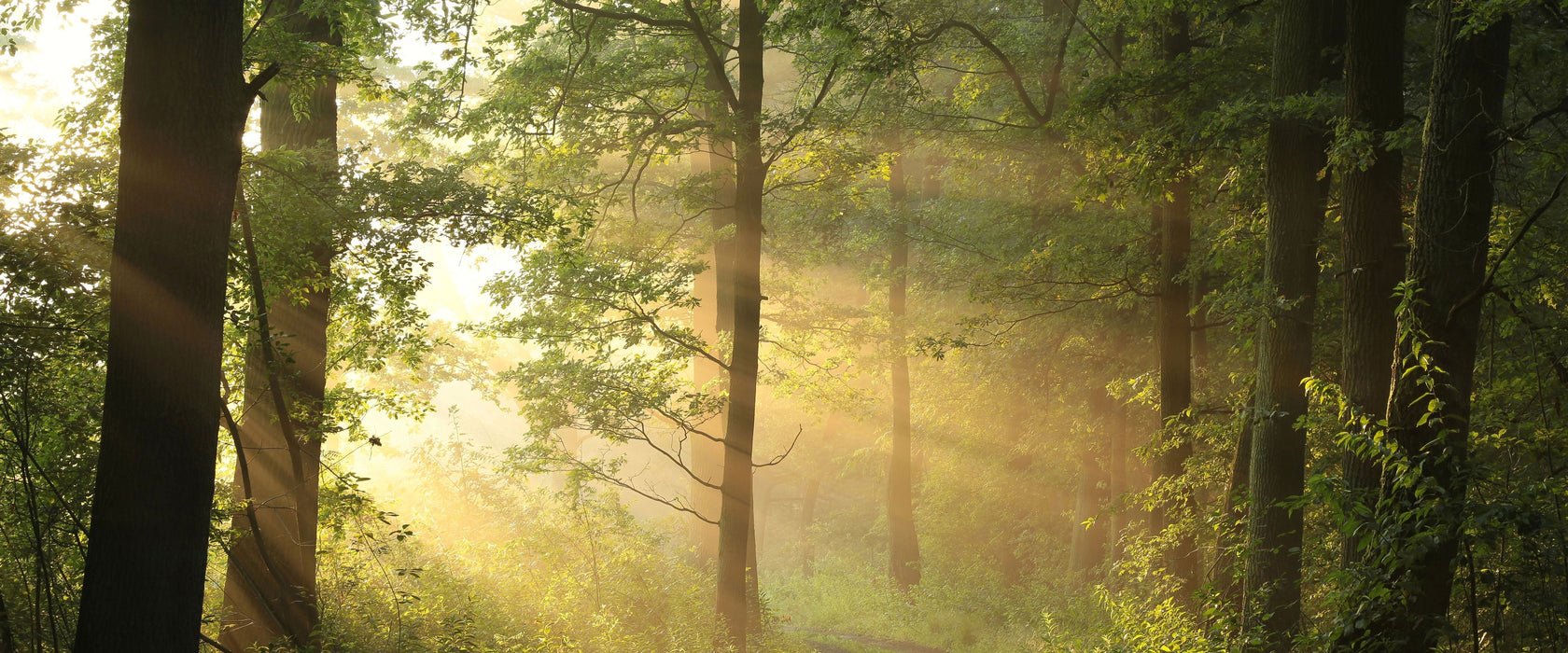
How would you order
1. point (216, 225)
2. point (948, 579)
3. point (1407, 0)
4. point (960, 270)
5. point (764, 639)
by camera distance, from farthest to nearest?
1. point (948, 579)
2. point (960, 270)
3. point (764, 639)
4. point (1407, 0)
5. point (216, 225)

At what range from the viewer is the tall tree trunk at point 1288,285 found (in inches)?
333

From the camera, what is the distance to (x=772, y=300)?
22.0 metres

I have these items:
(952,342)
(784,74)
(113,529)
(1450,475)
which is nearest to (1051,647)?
(952,342)

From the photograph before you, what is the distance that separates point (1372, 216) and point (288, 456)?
9967 millimetres

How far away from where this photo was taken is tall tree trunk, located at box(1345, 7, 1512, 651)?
5.52 m

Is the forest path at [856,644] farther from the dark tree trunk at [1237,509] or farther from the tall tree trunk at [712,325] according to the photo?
the dark tree trunk at [1237,509]

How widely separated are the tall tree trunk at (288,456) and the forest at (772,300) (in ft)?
0.14

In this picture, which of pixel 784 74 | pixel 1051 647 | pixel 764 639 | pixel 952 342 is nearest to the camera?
pixel 1051 647

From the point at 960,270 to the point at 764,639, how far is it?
9181 mm

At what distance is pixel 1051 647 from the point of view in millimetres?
12633

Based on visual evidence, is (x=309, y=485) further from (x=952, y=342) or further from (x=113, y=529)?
(x=952, y=342)

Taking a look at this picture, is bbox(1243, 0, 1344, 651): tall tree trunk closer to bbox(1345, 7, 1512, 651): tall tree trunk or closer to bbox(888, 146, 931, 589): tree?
bbox(1345, 7, 1512, 651): tall tree trunk

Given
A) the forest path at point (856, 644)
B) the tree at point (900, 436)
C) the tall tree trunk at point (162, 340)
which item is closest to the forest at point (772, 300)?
the tall tree trunk at point (162, 340)

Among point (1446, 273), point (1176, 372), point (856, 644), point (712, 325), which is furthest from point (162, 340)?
point (712, 325)
